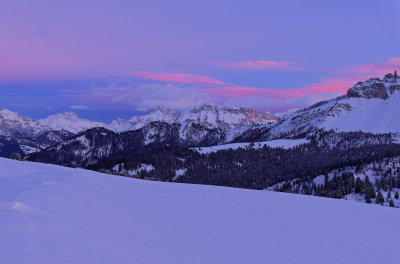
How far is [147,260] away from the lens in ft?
Answer: 29.8

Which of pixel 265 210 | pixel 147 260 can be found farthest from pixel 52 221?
pixel 265 210

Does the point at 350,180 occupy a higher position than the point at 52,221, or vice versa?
the point at 52,221

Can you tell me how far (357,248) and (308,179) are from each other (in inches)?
5860

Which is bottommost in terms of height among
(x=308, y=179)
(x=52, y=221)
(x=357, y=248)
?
(x=308, y=179)

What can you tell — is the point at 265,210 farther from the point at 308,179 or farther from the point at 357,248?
the point at 308,179

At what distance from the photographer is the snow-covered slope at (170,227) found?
30.0 ft

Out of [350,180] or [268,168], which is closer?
[350,180]

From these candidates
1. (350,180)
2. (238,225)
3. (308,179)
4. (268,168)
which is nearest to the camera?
(238,225)

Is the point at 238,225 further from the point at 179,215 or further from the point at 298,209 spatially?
the point at 298,209

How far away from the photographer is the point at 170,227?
11.9m

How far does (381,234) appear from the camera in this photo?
1354 cm

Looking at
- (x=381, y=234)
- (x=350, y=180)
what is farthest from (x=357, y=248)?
(x=350, y=180)

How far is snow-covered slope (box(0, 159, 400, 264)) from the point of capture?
30.0ft

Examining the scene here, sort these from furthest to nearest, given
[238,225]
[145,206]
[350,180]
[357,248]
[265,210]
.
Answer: [350,180], [265,210], [145,206], [238,225], [357,248]
